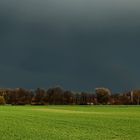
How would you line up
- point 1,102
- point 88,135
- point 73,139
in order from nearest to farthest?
point 73,139
point 88,135
point 1,102

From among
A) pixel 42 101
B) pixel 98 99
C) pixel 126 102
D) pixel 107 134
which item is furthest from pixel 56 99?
pixel 107 134

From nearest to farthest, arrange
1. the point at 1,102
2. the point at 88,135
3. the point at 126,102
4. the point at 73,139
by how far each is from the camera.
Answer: the point at 73,139
the point at 88,135
the point at 1,102
the point at 126,102

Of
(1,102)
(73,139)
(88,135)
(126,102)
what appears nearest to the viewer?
(73,139)

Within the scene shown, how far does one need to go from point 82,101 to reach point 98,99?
8129 mm

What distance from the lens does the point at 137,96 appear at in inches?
7790

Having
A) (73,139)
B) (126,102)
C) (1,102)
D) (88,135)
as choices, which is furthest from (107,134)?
(126,102)

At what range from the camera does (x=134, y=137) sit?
93.8 ft

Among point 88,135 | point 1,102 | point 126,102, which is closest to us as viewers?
point 88,135

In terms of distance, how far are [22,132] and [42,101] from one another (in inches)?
6743

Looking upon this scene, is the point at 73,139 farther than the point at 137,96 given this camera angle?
No

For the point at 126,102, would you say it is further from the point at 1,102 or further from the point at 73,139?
the point at 73,139

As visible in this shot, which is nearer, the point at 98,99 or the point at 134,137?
the point at 134,137

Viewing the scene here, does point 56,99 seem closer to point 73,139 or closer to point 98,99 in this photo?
point 98,99

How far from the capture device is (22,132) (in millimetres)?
28547
